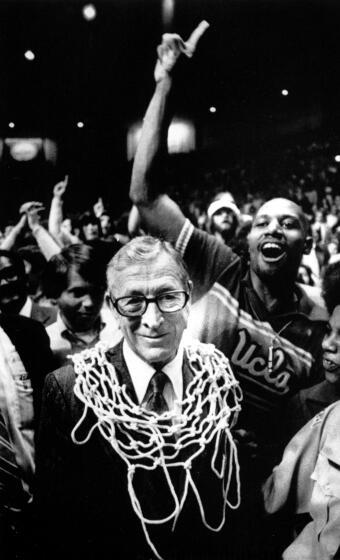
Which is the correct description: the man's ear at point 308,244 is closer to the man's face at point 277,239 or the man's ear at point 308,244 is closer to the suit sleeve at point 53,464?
the man's face at point 277,239

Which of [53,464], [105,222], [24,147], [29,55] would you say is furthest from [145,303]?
[29,55]

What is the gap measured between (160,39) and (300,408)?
3.82 ft

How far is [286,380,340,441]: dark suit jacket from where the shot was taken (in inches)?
71.9

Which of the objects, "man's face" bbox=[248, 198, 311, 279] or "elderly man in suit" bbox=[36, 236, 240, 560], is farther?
"man's face" bbox=[248, 198, 311, 279]

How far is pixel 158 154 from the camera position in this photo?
1.80 metres

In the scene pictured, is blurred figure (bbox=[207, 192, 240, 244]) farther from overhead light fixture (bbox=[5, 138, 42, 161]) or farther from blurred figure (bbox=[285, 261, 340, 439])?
overhead light fixture (bbox=[5, 138, 42, 161])

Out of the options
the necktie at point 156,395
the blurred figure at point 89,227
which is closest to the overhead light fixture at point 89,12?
the blurred figure at point 89,227

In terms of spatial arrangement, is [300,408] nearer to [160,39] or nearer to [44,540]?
[44,540]

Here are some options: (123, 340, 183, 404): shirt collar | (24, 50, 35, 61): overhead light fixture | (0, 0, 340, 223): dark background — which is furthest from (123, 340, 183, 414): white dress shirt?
(24, 50, 35, 61): overhead light fixture

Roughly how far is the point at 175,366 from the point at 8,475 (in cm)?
59

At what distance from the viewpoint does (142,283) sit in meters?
1.70

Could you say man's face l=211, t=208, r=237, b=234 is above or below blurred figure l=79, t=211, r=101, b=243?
above

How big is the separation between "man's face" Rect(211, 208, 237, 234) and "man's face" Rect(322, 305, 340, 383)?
40cm

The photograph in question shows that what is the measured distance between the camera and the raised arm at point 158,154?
179cm
